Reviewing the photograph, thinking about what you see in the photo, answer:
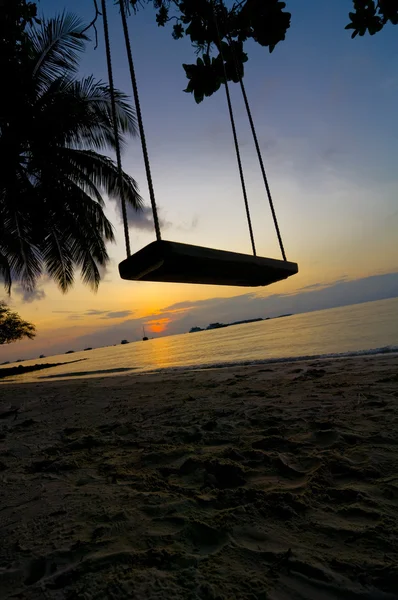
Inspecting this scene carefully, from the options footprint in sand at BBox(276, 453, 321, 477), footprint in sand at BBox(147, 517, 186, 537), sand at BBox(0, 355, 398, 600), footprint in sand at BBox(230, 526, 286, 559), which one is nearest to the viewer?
sand at BBox(0, 355, 398, 600)

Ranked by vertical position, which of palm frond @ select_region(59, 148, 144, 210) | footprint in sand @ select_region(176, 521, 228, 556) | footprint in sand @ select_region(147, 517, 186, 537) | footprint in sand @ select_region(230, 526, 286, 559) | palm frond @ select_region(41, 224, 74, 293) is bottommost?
footprint in sand @ select_region(230, 526, 286, 559)

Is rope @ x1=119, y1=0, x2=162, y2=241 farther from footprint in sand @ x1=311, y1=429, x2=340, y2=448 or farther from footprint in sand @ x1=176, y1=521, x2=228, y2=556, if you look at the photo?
footprint in sand @ x1=311, y1=429, x2=340, y2=448

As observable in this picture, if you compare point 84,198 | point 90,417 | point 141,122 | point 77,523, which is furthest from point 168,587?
point 84,198

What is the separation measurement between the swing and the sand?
109 centimetres

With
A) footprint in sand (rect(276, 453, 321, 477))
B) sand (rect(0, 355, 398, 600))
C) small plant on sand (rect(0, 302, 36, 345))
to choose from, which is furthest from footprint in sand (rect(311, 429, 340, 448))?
small plant on sand (rect(0, 302, 36, 345))

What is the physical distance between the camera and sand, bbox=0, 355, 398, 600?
1.08m

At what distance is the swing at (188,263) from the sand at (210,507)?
1.09m

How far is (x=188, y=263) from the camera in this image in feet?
4.80

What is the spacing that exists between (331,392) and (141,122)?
3.29 meters

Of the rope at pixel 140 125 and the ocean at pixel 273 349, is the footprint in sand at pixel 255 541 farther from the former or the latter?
the ocean at pixel 273 349

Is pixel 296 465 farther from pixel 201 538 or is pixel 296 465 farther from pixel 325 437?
pixel 201 538

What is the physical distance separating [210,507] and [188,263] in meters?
1.13

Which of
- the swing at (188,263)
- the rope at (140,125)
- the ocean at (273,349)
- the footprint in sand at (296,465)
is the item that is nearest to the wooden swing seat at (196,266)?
the swing at (188,263)

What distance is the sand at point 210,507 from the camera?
1.08 metres
